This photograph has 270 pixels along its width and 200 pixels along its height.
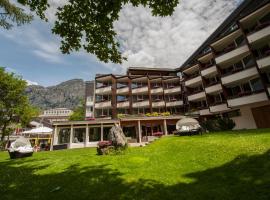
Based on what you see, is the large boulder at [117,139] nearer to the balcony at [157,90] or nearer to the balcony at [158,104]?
the balcony at [158,104]

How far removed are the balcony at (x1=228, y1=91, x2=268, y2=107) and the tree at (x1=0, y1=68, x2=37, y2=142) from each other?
124 feet

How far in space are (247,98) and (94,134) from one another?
25630mm

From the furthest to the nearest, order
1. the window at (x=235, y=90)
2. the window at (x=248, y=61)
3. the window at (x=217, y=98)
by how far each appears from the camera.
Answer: the window at (x=217, y=98), the window at (x=235, y=90), the window at (x=248, y=61)

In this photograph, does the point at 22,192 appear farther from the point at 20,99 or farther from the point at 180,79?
the point at 180,79

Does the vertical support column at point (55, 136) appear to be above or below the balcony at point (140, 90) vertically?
below

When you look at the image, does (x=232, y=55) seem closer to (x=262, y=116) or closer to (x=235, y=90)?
(x=235, y=90)

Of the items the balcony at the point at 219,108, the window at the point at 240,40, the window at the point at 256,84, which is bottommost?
the balcony at the point at 219,108

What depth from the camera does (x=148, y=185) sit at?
7.74 meters

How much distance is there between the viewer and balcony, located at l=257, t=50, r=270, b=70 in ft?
72.4

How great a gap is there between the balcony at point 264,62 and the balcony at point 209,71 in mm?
9442

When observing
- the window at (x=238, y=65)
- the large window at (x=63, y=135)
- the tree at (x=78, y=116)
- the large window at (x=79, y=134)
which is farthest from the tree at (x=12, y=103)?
the window at (x=238, y=65)

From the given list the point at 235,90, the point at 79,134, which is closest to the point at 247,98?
the point at 235,90

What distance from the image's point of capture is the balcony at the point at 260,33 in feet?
73.7

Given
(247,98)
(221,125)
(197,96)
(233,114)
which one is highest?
(197,96)
